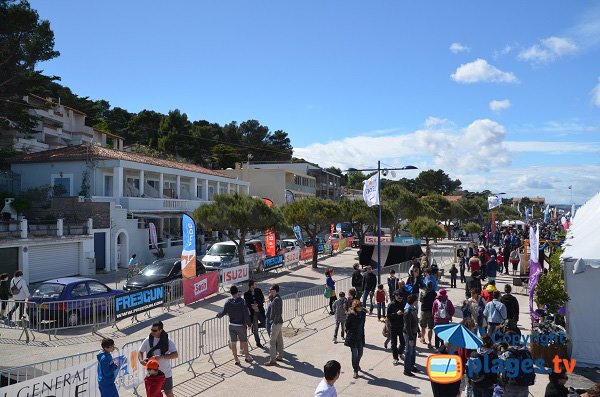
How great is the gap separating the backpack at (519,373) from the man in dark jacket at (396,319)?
320 centimetres

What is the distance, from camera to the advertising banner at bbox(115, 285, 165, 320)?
1448cm

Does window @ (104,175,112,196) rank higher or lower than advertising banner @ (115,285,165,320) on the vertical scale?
higher

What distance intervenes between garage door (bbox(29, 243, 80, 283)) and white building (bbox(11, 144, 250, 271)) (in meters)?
2.03

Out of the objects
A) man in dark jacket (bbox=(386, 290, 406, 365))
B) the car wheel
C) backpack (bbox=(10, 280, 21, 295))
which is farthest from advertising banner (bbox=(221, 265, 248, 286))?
man in dark jacket (bbox=(386, 290, 406, 365))

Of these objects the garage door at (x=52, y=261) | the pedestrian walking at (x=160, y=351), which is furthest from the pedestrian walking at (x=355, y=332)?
the garage door at (x=52, y=261)

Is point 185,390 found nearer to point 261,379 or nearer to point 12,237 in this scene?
point 261,379

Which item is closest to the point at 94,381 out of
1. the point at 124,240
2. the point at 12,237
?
the point at 12,237

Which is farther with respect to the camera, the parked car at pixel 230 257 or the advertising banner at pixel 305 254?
the advertising banner at pixel 305 254

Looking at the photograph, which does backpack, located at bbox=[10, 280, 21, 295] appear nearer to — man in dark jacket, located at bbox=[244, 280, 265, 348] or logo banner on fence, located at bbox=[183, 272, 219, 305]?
logo banner on fence, located at bbox=[183, 272, 219, 305]

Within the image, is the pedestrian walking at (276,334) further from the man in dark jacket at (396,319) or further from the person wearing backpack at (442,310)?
the person wearing backpack at (442,310)

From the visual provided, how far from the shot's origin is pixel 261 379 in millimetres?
9477

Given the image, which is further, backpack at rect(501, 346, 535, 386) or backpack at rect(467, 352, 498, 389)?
backpack at rect(467, 352, 498, 389)

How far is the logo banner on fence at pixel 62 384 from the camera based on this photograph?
6.76 meters

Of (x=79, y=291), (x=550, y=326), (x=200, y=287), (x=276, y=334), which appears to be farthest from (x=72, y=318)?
(x=550, y=326)
